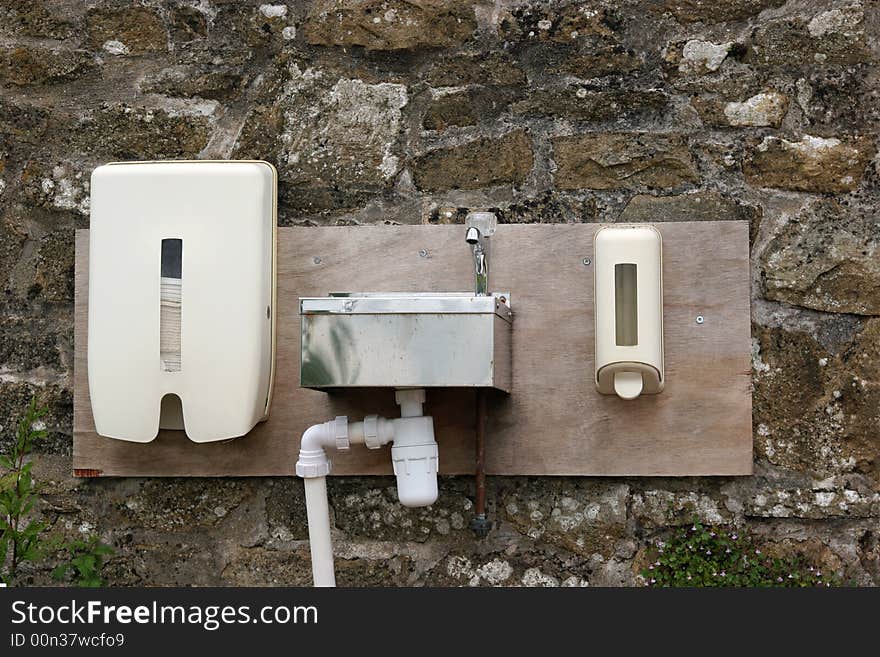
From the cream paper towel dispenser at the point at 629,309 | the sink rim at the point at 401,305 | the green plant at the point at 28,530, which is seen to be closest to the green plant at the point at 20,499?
the green plant at the point at 28,530

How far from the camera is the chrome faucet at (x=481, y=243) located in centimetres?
187

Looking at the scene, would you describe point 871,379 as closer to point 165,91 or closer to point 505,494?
point 505,494

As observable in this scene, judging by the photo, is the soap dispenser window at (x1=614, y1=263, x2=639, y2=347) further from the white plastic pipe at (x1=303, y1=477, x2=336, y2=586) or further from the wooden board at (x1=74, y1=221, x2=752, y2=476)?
the white plastic pipe at (x1=303, y1=477, x2=336, y2=586)

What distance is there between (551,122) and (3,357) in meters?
1.17

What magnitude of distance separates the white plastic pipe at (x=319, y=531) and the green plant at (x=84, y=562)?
0.42 metres

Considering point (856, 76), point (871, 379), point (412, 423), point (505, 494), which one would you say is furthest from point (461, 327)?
point (856, 76)

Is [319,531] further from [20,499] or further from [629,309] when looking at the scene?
[629,309]

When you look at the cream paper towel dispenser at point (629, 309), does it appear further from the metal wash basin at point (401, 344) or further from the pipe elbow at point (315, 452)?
the pipe elbow at point (315, 452)

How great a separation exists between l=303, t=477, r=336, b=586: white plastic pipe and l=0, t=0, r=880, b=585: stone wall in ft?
0.39

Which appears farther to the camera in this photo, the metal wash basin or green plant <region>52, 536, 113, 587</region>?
green plant <region>52, 536, 113, 587</region>

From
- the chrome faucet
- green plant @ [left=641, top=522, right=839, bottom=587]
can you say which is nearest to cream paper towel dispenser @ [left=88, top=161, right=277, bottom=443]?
the chrome faucet

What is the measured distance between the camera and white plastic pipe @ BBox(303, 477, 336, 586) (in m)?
1.84

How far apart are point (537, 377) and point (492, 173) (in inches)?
15.8

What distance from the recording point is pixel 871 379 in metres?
1.92
